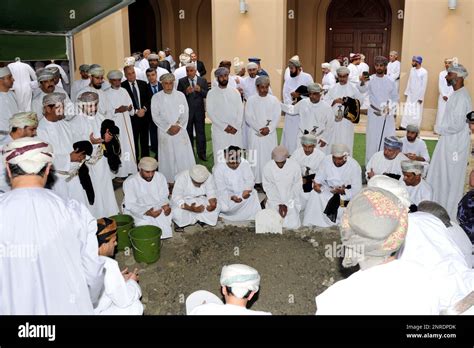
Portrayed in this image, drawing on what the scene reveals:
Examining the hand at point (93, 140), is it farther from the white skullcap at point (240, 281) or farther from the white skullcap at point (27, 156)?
the white skullcap at point (240, 281)

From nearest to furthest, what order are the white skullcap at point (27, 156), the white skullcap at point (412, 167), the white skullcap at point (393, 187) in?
the white skullcap at point (27, 156) < the white skullcap at point (393, 187) < the white skullcap at point (412, 167)

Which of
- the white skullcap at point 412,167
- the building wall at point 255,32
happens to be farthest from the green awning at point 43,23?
the building wall at point 255,32

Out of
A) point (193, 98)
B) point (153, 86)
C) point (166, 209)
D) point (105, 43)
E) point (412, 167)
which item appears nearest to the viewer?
point (412, 167)

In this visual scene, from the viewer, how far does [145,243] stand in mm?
5230

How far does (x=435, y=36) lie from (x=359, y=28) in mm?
4606

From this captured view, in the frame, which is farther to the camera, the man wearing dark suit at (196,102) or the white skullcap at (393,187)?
the man wearing dark suit at (196,102)

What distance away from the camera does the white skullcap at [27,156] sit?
8.96 ft

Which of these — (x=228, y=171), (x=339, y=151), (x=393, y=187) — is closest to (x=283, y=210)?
(x=228, y=171)

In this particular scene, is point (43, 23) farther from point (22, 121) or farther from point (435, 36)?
point (435, 36)

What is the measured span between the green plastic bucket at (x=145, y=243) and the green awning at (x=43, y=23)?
254 centimetres

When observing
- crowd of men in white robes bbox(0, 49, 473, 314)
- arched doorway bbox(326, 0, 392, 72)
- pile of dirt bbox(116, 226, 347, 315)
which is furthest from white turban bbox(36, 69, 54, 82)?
arched doorway bbox(326, 0, 392, 72)

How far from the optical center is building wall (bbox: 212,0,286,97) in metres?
12.7

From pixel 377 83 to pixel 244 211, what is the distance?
12.0ft

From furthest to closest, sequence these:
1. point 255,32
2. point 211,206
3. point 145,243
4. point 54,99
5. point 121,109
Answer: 1. point 255,32
2. point 121,109
3. point 211,206
4. point 145,243
5. point 54,99
